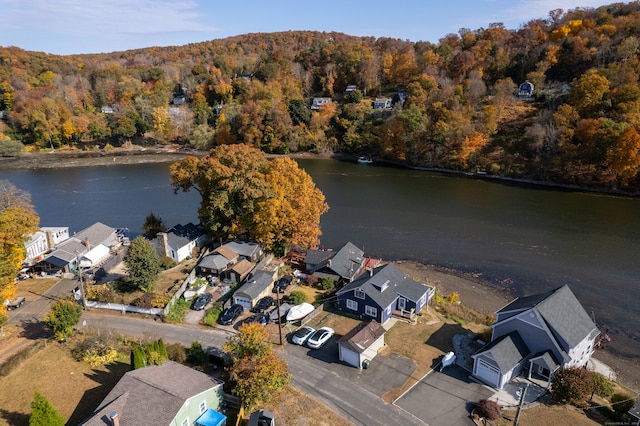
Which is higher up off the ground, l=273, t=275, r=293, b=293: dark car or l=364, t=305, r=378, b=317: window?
l=364, t=305, r=378, b=317: window

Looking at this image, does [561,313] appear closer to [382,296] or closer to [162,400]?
[382,296]

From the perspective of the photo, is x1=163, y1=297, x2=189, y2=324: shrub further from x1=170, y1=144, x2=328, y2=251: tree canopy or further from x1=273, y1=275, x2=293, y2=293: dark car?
x1=170, y1=144, x2=328, y2=251: tree canopy

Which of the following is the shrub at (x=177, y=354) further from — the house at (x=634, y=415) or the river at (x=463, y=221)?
the river at (x=463, y=221)

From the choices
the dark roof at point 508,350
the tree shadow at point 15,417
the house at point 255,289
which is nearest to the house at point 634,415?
the dark roof at point 508,350

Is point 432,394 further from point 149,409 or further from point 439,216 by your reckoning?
point 439,216

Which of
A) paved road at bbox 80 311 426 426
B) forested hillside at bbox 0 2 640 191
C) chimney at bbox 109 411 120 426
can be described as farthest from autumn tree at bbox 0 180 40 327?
forested hillside at bbox 0 2 640 191

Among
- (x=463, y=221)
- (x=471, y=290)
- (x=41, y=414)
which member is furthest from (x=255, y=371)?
(x=463, y=221)

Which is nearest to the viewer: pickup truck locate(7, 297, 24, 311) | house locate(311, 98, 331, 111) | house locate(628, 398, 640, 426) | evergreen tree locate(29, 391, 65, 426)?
evergreen tree locate(29, 391, 65, 426)
